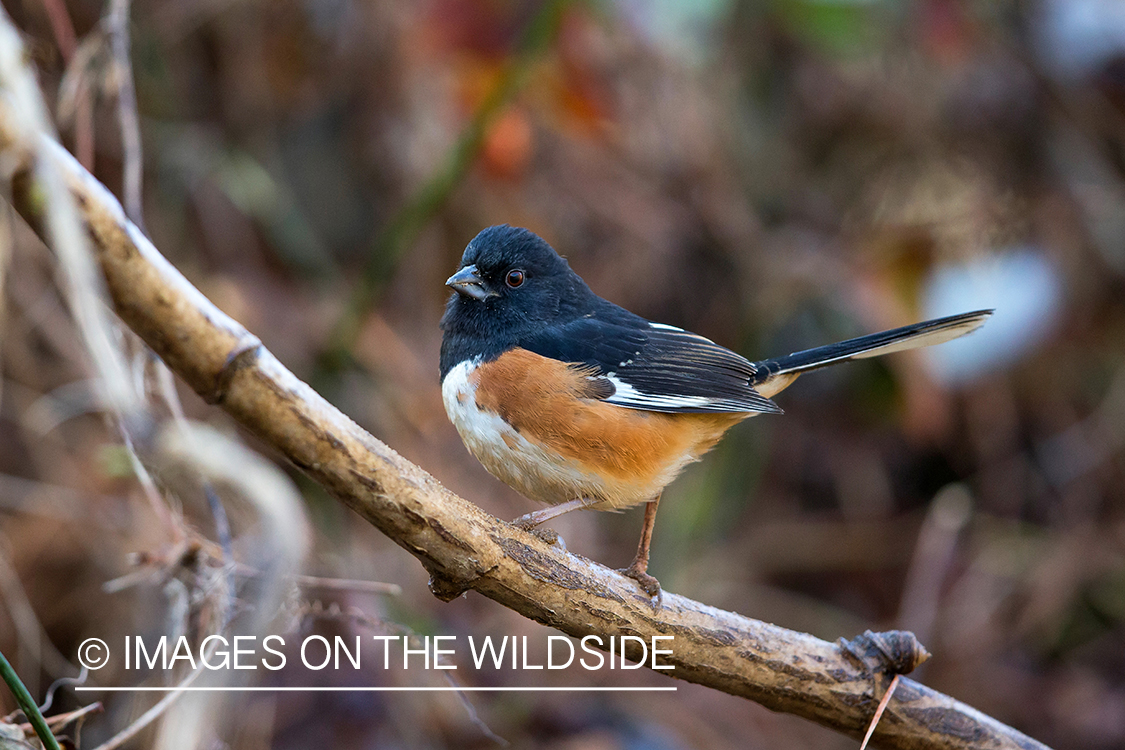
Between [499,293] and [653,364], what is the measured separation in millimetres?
394

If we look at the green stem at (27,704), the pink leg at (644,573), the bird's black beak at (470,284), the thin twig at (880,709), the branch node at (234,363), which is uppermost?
the bird's black beak at (470,284)

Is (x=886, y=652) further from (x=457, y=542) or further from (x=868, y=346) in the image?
(x=457, y=542)

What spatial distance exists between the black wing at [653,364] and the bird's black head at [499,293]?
2.3 inches

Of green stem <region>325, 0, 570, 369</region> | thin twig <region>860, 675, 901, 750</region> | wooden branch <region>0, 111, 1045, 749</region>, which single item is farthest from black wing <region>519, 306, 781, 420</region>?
green stem <region>325, 0, 570, 369</region>

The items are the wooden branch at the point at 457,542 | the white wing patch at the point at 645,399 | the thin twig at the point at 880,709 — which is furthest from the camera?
the white wing patch at the point at 645,399

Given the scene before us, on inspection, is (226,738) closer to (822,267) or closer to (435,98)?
(435,98)

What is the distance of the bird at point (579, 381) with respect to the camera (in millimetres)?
1884

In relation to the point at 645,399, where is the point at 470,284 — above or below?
above

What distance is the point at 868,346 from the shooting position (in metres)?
2.15

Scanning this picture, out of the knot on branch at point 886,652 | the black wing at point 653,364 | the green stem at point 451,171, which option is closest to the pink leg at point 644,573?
the black wing at point 653,364

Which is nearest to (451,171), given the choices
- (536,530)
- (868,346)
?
(868,346)

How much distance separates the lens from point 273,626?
2.00 metres

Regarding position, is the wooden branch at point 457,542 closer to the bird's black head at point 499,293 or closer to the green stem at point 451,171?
the bird's black head at point 499,293

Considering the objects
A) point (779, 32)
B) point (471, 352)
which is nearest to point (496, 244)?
point (471, 352)
